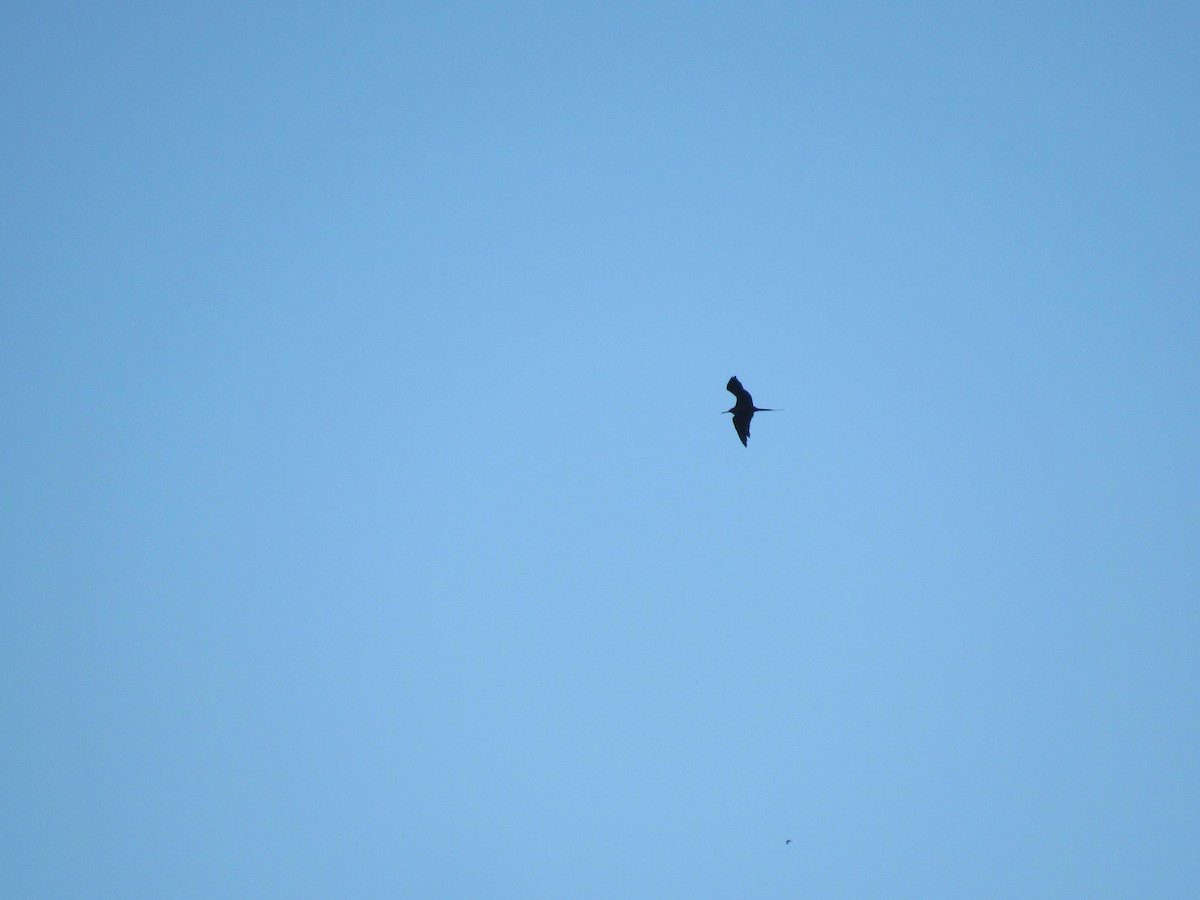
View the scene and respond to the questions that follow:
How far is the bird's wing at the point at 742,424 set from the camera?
60.2 ft

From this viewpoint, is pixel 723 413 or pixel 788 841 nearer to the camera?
pixel 723 413

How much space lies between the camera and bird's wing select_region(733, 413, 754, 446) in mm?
18344

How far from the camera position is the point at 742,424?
18.4 metres

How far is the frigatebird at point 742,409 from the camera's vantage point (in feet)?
58.2

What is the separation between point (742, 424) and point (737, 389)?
0.91m

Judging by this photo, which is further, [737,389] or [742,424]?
[742,424]

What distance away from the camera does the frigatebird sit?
1775cm

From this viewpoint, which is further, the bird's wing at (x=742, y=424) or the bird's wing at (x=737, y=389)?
the bird's wing at (x=742, y=424)

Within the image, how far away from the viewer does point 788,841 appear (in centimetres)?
2478

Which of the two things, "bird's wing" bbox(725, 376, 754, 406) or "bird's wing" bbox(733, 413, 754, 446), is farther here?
"bird's wing" bbox(733, 413, 754, 446)

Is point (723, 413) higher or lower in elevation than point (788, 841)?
higher

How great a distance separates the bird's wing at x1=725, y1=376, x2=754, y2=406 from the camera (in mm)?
17641

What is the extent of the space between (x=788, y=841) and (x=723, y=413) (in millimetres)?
12366

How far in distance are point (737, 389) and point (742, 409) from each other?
55 centimetres
